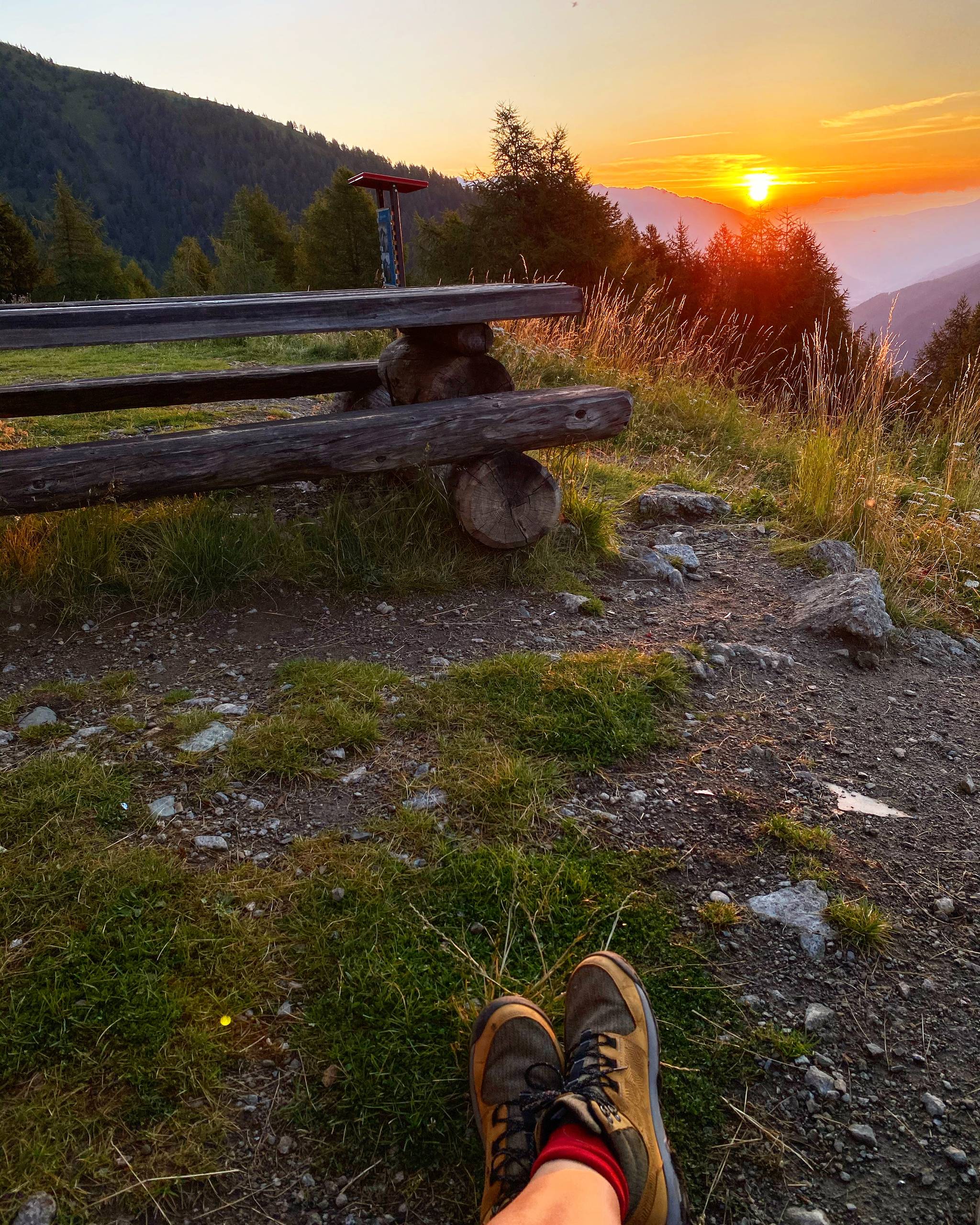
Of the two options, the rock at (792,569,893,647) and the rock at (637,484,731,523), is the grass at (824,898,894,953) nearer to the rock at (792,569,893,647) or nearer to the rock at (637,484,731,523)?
the rock at (792,569,893,647)

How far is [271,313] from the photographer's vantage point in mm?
3111

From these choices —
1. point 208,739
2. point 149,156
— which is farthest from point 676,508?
point 149,156

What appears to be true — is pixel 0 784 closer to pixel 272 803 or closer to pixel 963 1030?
pixel 272 803

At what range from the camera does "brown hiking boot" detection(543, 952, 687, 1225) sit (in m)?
1.30

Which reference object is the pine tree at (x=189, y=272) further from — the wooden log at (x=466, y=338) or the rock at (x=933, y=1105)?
the rock at (x=933, y=1105)

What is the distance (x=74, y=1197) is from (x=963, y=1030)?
1.79m

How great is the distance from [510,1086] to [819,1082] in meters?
0.64

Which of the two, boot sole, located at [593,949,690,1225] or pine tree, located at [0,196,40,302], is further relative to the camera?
pine tree, located at [0,196,40,302]

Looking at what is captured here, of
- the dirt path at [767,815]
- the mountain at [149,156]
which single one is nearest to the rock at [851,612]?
the dirt path at [767,815]

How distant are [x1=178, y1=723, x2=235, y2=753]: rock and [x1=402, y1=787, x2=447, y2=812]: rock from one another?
26.5 inches

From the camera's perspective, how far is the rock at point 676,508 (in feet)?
15.8

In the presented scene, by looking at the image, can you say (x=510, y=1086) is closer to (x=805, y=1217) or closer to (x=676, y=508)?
(x=805, y=1217)

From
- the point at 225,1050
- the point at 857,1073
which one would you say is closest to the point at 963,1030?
the point at 857,1073

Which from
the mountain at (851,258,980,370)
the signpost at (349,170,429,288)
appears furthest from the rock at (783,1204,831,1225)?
the mountain at (851,258,980,370)
